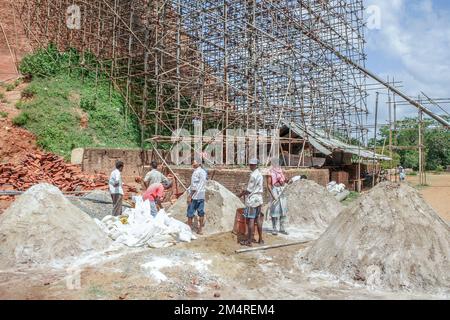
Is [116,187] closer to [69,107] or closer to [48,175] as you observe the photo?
[48,175]

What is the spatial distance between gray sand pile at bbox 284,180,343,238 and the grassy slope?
8319mm

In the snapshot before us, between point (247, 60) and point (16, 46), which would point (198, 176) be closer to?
point (247, 60)

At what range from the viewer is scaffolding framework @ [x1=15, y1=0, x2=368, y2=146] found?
16141 millimetres

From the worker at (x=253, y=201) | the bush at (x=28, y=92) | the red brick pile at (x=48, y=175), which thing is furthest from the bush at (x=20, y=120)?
the worker at (x=253, y=201)

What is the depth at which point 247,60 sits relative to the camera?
15.4 metres

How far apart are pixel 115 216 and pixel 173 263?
248cm

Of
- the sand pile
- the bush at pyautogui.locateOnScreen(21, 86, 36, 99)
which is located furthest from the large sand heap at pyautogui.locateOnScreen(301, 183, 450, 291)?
the bush at pyautogui.locateOnScreen(21, 86, 36, 99)

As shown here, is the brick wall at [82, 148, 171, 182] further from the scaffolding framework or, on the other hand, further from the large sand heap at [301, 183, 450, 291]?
the large sand heap at [301, 183, 450, 291]

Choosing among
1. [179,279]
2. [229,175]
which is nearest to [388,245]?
[179,279]

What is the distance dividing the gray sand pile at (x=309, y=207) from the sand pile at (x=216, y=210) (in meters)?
1.35

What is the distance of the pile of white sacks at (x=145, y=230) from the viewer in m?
6.19

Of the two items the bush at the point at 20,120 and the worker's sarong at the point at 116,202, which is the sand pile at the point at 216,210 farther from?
the bush at the point at 20,120

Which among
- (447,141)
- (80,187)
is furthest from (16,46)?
(447,141)

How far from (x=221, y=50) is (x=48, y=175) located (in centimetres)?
998
